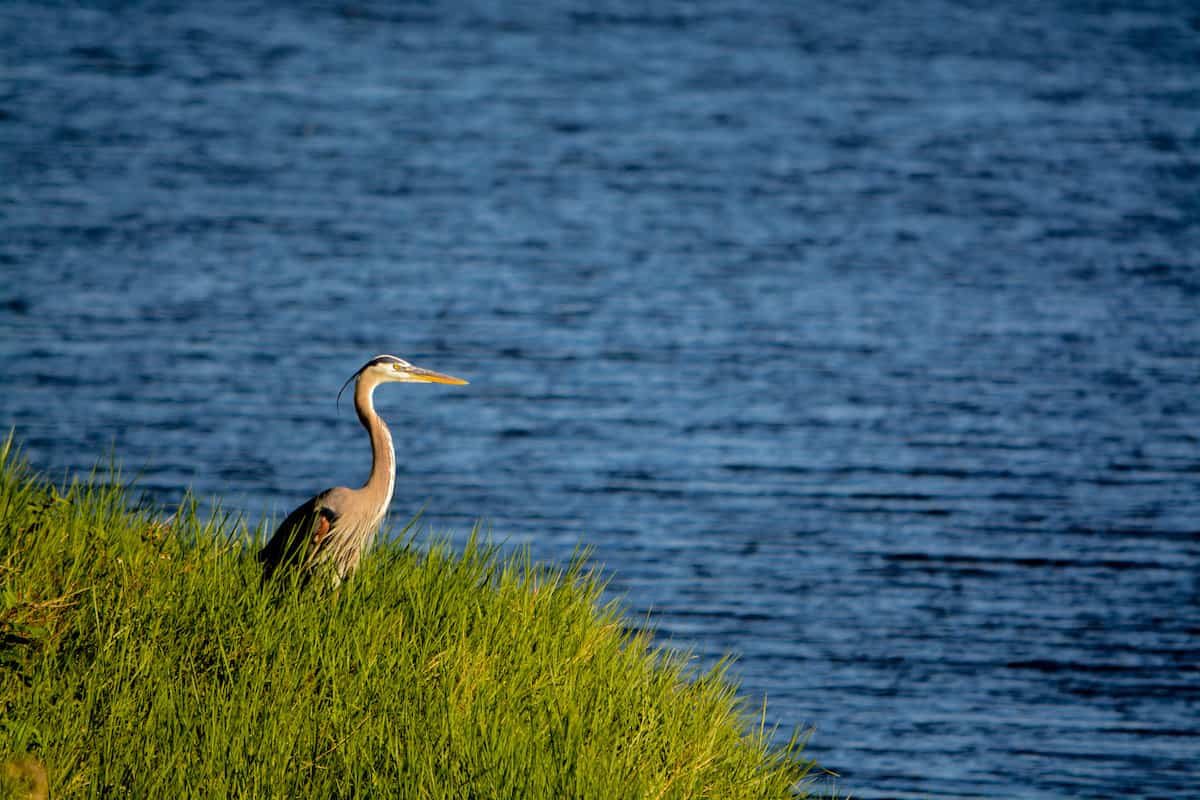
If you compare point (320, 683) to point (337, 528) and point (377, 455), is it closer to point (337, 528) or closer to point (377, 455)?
point (337, 528)

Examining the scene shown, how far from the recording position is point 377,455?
8961 millimetres

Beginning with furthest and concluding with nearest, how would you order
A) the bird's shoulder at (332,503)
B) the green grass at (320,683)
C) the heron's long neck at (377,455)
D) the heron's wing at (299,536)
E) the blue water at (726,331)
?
the blue water at (726,331), the heron's long neck at (377,455), the bird's shoulder at (332,503), the heron's wing at (299,536), the green grass at (320,683)

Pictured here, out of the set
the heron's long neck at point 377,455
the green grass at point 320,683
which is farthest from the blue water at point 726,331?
the heron's long neck at point 377,455

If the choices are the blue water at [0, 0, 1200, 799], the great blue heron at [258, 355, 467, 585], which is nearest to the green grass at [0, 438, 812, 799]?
the great blue heron at [258, 355, 467, 585]

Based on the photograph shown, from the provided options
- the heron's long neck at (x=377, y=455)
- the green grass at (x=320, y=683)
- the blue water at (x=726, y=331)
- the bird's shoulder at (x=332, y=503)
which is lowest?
the blue water at (x=726, y=331)

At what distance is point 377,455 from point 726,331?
1338cm

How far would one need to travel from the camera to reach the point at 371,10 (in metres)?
46.4

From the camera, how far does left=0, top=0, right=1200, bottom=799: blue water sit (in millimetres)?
13211

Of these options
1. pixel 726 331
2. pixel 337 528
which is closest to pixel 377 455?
pixel 337 528

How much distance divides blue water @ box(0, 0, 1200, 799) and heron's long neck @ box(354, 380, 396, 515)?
341cm

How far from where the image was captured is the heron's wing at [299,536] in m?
8.49

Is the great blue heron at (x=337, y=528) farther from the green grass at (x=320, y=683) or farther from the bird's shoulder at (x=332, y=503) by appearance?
the green grass at (x=320, y=683)

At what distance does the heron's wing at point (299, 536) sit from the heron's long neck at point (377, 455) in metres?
0.22

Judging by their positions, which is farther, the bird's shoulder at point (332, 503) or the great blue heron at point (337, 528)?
the bird's shoulder at point (332, 503)
